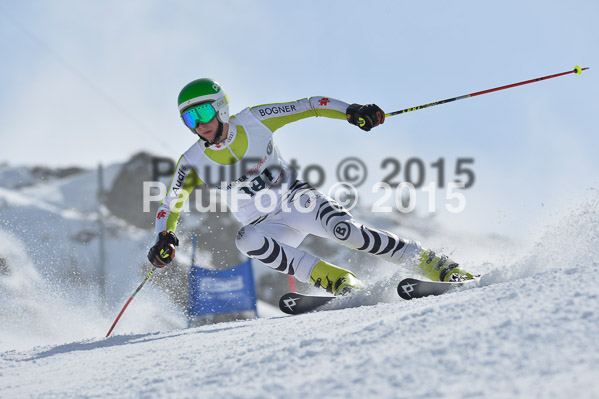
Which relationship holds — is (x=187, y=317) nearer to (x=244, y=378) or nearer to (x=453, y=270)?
(x=453, y=270)

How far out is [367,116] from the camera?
3.45 metres

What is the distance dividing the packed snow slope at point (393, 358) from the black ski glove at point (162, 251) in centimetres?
104

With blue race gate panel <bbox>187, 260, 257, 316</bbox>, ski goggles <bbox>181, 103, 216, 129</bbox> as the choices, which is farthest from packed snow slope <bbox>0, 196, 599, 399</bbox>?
blue race gate panel <bbox>187, 260, 257, 316</bbox>

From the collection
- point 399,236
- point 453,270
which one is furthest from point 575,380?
point 399,236

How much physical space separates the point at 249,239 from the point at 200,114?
2.89 feet

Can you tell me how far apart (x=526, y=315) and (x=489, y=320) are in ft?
0.32

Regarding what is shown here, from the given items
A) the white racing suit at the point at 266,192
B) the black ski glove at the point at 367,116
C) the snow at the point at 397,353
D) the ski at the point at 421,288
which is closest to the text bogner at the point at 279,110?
the white racing suit at the point at 266,192

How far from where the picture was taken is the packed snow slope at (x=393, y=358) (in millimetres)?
1149

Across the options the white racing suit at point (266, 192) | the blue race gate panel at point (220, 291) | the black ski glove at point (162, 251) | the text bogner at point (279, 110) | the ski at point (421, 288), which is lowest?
the ski at point (421, 288)

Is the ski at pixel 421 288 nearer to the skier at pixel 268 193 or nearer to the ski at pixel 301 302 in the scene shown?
the skier at pixel 268 193

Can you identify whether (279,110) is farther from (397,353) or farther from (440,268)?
(397,353)

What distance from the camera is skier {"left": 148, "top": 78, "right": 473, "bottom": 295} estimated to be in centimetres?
347

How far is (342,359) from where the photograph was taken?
4.72 feet

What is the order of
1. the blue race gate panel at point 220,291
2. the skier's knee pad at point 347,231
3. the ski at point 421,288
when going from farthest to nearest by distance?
the blue race gate panel at point 220,291 → the skier's knee pad at point 347,231 → the ski at point 421,288
